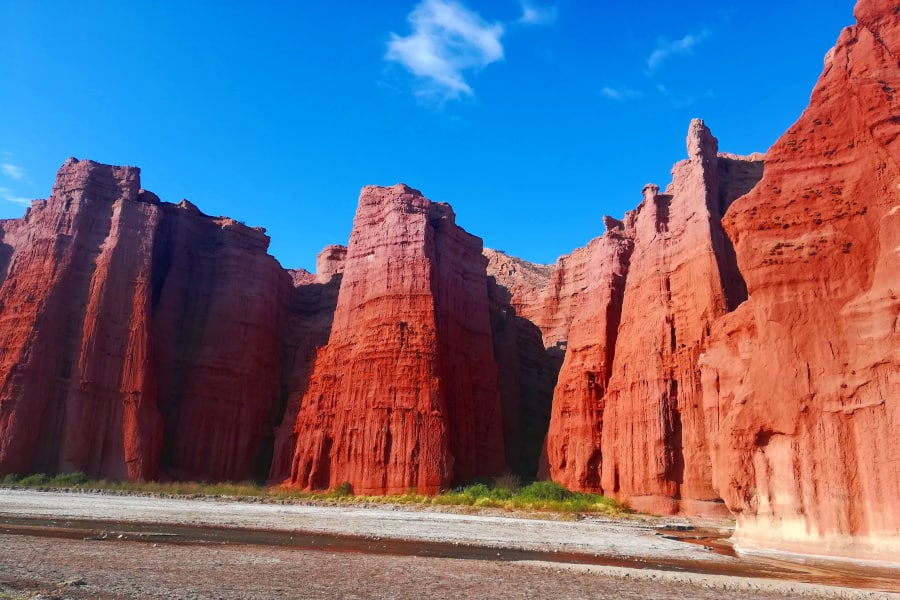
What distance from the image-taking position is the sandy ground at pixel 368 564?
10719 millimetres

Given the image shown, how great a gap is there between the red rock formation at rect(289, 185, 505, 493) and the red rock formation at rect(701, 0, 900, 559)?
2690 centimetres

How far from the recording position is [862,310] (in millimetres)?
16688

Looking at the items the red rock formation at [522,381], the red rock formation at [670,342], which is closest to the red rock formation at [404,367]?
the red rock formation at [522,381]

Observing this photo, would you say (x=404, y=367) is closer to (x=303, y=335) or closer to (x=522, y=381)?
(x=522, y=381)

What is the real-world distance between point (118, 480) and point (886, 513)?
47.5 meters

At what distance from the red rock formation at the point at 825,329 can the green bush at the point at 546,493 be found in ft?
61.1

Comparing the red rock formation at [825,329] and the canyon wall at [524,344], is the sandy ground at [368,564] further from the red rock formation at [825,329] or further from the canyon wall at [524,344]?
the canyon wall at [524,344]

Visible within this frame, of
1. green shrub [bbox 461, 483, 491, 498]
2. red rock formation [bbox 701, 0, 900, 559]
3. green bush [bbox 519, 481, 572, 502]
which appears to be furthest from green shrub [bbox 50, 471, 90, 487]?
red rock formation [bbox 701, 0, 900, 559]

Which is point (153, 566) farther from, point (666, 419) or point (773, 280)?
point (666, 419)

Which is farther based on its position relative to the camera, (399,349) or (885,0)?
(399,349)

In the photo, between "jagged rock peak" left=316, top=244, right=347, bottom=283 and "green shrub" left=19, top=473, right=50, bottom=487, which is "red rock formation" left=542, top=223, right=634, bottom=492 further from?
"green shrub" left=19, top=473, right=50, bottom=487

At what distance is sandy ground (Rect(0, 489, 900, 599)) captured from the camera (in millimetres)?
10719

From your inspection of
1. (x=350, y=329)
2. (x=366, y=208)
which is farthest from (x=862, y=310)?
(x=366, y=208)

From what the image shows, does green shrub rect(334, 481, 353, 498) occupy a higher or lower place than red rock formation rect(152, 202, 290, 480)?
lower
